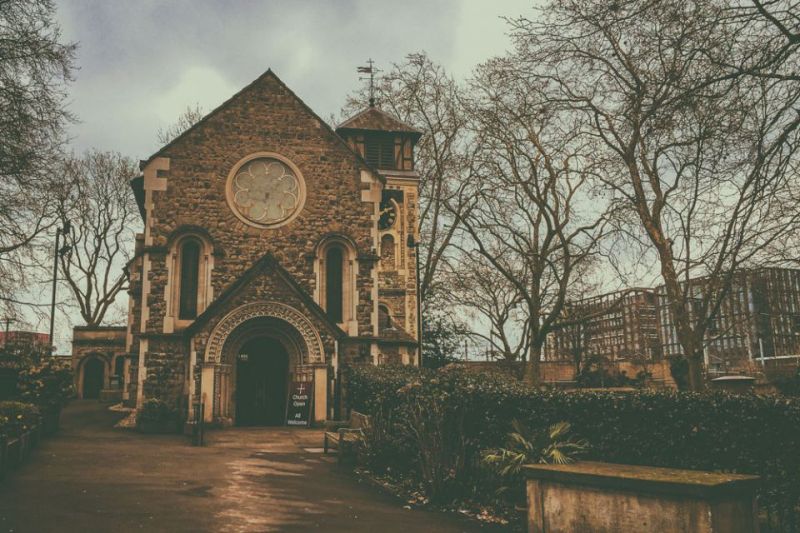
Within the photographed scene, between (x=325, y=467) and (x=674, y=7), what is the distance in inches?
407

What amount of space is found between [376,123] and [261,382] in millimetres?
17208

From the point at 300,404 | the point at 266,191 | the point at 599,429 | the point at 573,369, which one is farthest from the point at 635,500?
the point at 573,369

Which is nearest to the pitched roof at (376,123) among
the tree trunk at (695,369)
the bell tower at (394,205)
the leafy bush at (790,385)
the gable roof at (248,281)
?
the bell tower at (394,205)

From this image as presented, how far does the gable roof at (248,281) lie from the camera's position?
845 inches

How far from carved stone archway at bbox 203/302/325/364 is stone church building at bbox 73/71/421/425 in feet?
0.10

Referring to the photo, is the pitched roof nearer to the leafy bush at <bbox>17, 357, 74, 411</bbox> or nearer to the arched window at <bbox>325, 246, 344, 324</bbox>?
the arched window at <bbox>325, 246, 344, 324</bbox>

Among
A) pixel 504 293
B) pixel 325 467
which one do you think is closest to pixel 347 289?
pixel 325 467

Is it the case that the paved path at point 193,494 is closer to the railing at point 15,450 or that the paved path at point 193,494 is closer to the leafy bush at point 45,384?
the railing at point 15,450

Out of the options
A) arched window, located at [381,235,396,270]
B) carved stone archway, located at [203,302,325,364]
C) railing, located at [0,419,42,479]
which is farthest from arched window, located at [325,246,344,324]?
railing, located at [0,419,42,479]

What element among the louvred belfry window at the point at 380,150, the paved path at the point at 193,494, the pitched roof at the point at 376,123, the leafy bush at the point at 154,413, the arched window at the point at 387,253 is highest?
the pitched roof at the point at 376,123

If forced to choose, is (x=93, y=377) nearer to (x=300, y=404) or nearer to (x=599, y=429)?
(x=300, y=404)

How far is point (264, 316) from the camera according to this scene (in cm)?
2183

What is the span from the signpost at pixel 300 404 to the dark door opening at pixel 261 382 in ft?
3.88

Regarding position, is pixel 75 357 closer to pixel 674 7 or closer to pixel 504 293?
pixel 504 293
